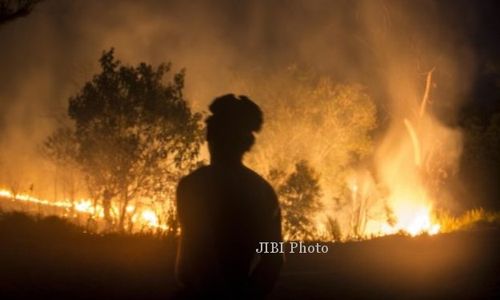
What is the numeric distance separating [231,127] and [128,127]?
15024 millimetres

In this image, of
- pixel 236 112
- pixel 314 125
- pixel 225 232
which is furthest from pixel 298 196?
pixel 225 232

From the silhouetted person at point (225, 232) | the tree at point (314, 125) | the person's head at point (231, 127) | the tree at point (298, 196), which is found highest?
the tree at point (314, 125)

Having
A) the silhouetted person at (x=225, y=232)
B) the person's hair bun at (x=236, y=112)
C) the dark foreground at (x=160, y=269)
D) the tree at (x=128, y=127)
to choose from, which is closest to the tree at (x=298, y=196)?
the tree at (x=128, y=127)

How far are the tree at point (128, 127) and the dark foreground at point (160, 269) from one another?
24.0ft

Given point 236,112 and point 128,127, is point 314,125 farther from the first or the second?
point 236,112

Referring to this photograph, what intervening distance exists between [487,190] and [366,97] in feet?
26.8

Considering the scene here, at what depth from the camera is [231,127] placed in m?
2.37

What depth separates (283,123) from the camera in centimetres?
3066

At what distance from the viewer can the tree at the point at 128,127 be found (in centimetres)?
1662

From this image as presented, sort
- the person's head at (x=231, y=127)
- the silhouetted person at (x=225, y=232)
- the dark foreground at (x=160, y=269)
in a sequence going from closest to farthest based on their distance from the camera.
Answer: the silhouetted person at (x=225, y=232) < the person's head at (x=231, y=127) < the dark foreground at (x=160, y=269)

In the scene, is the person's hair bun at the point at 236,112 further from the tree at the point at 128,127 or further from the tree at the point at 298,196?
the tree at the point at 298,196

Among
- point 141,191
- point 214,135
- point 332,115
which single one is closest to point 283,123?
point 332,115

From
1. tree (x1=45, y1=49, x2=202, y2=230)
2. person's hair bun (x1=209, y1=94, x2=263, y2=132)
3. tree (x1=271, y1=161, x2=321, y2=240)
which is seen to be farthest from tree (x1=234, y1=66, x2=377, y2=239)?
person's hair bun (x1=209, y1=94, x2=263, y2=132)

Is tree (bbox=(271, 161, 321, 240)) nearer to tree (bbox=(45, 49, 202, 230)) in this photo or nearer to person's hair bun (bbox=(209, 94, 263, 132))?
tree (bbox=(45, 49, 202, 230))
